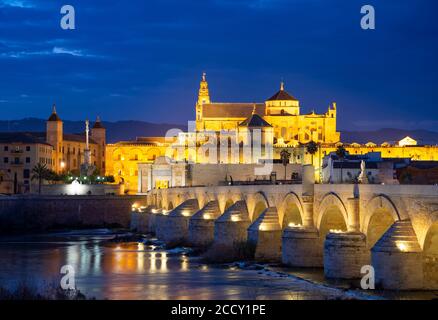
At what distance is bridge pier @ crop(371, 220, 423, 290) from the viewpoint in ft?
87.7

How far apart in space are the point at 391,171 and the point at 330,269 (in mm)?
39466

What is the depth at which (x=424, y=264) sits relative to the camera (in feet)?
88.9

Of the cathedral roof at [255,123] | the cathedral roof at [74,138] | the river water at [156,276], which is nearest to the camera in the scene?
the river water at [156,276]

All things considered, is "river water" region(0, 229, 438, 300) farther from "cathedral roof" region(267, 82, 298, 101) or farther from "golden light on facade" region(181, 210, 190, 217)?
"cathedral roof" region(267, 82, 298, 101)

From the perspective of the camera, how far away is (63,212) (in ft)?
266

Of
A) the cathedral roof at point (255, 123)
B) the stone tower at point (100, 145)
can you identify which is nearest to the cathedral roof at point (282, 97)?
the cathedral roof at point (255, 123)

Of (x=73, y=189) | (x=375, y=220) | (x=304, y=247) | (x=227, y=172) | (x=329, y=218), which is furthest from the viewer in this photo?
(x=73, y=189)

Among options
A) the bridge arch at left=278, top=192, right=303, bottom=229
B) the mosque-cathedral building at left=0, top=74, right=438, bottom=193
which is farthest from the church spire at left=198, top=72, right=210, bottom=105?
the bridge arch at left=278, top=192, right=303, bottom=229

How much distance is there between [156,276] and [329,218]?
7674 mm

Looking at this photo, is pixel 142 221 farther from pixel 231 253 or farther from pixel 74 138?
pixel 74 138

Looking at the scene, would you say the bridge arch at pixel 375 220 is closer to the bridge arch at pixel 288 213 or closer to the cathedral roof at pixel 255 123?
the bridge arch at pixel 288 213

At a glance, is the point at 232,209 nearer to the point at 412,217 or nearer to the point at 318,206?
the point at 318,206

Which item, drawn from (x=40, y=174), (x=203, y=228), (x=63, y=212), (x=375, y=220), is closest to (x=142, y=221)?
(x=63, y=212)

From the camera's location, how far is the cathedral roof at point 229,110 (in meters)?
126
